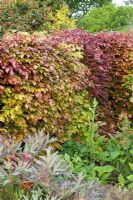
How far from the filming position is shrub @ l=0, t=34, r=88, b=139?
436 centimetres

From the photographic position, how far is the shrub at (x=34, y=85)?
436 cm

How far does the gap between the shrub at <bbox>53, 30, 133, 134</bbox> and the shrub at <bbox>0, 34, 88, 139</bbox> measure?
0.69 meters

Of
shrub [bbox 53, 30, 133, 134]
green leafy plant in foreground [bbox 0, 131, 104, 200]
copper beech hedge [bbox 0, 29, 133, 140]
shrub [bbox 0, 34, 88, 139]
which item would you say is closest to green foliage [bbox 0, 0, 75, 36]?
shrub [bbox 53, 30, 133, 134]

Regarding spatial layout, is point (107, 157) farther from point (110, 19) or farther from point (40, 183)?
point (110, 19)

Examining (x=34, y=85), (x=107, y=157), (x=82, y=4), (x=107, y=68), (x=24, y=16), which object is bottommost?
(x=107, y=157)

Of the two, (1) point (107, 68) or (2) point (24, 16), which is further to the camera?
(2) point (24, 16)

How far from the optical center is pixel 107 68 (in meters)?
6.46

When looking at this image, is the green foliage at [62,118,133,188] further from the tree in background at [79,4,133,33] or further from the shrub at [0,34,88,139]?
the tree in background at [79,4,133,33]

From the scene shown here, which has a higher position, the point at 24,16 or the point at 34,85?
the point at 24,16

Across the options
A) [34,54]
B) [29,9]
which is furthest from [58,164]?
[29,9]

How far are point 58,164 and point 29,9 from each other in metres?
8.66

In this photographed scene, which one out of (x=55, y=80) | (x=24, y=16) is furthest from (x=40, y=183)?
(x=24, y=16)

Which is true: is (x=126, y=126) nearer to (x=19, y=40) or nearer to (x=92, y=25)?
(x=19, y=40)

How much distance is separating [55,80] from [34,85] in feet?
1.04
